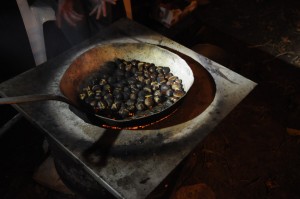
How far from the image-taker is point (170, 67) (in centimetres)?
316

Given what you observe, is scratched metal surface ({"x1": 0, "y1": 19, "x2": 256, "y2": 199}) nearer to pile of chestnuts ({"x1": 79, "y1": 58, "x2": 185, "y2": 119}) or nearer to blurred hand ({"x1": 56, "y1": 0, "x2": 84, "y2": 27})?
pile of chestnuts ({"x1": 79, "y1": 58, "x2": 185, "y2": 119})

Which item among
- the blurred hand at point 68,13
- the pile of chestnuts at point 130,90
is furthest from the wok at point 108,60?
the blurred hand at point 68,13

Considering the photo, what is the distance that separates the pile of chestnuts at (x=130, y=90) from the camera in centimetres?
270

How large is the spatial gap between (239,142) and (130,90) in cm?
234

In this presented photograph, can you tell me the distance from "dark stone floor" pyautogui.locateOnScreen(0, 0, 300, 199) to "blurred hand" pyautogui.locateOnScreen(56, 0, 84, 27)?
674 mm

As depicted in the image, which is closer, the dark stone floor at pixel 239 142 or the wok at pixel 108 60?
the wok at pixel 108 60

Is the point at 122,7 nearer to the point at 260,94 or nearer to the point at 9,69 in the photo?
the point at 9,69

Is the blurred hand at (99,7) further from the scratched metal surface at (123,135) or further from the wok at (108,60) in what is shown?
the scratched metal surface at (123,135)

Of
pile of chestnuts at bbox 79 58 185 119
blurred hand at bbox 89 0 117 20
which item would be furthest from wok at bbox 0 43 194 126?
blurred hand at bbox 89 0 117 20

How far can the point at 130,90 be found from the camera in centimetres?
289

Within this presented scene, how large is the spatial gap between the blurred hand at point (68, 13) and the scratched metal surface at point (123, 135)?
112 cm

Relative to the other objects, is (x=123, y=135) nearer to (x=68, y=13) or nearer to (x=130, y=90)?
(x=130, y=90)

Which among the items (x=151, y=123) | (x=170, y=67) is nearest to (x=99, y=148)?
(x=151, y=123)

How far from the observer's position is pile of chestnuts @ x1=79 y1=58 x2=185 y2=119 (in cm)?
270
